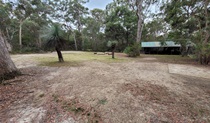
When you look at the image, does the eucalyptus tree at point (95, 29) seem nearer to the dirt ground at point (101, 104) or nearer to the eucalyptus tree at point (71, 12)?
the eucalyptus tree at point (71, 12)

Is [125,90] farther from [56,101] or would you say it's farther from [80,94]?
[56,101]

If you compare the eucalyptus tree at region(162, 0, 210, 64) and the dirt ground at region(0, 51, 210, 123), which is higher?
the eucalyptus tree at region(162, 0, 210, 64)

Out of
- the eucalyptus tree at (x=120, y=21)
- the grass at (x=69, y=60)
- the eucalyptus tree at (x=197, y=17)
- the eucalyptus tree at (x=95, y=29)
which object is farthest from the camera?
the eucalyptus tree at (x=95, y=29)

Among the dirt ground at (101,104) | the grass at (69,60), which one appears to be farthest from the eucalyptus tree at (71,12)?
the dirt ground at (101,104)

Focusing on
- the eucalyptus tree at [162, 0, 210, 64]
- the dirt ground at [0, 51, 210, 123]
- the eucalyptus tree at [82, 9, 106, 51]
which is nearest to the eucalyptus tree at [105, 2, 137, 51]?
the eucalyptus tree at [82, 9, 106, 51]

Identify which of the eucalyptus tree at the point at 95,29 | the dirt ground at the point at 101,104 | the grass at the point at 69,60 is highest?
the eucalyptus tree at the point at 95,29

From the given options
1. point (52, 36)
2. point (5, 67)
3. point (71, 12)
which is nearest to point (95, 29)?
point (71, 12)

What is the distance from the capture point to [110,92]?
2.74 meters

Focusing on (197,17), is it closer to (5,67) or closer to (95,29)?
(5,67)

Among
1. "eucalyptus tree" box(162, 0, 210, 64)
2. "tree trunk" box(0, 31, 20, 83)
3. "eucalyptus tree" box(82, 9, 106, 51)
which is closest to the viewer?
"tree trunk" box(0, 31, 20, 83)

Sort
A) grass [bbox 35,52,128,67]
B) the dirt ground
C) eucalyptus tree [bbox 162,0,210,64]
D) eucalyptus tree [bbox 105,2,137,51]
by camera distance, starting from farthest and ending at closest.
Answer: eucalyptus tree [bbox 105,2,137,51] → eucalyptus tree [bbox 162,0,210,64] → grass [bbox 35,52,128,67] → the dirt ground

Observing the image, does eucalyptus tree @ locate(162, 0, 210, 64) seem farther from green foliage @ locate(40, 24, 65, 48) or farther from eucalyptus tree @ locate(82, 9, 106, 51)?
eucalyptus tree @ locate(82, 9, 106, 51)

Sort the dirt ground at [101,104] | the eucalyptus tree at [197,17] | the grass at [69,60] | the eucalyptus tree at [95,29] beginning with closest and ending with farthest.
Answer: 1. the dirt ground at [101,104]
2. the grass at [69,60]
3. the eucalyptus tree at [197,17]
4. the eucalyptus tree at [95,29]

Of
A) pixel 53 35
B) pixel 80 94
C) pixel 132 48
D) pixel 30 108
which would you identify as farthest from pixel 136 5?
pixel 30 108
